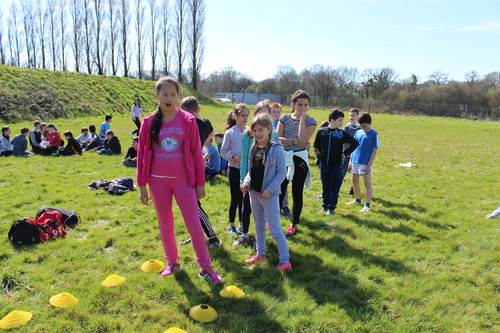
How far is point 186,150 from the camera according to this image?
3.24 m

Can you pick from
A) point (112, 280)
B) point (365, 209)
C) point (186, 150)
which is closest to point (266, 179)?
point (186, 150)

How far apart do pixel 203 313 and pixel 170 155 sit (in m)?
1.50

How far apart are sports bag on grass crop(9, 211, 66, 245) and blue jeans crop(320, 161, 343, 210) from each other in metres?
4.18

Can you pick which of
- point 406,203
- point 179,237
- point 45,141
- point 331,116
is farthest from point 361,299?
point 45,141

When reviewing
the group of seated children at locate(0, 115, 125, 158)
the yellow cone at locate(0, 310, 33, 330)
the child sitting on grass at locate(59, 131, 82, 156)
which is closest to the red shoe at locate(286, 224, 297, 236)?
the yellow cone at locate(0, 310, 33, 330)

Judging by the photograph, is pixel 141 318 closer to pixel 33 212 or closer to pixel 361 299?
pixel 361 299

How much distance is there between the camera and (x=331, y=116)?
5.48m

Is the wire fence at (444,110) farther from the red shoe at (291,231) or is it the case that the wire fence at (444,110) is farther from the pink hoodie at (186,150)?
the pink hoodie at (186,150)

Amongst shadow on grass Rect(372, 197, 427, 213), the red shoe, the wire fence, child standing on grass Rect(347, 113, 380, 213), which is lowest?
shadow on grass Rect(372, 197, 427, 213)

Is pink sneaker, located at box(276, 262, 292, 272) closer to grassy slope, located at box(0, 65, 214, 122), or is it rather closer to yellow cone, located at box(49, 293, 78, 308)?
yellow cone, located at box(49, 293, 78, 308)

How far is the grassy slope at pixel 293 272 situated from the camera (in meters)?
3.03

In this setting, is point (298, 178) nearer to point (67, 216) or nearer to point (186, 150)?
A: point (186, 150)

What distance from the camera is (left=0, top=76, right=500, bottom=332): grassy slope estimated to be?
303 cm

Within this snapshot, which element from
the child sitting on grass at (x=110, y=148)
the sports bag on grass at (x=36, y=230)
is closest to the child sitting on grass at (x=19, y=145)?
the child sitting on grass at (x=110, y=148)
